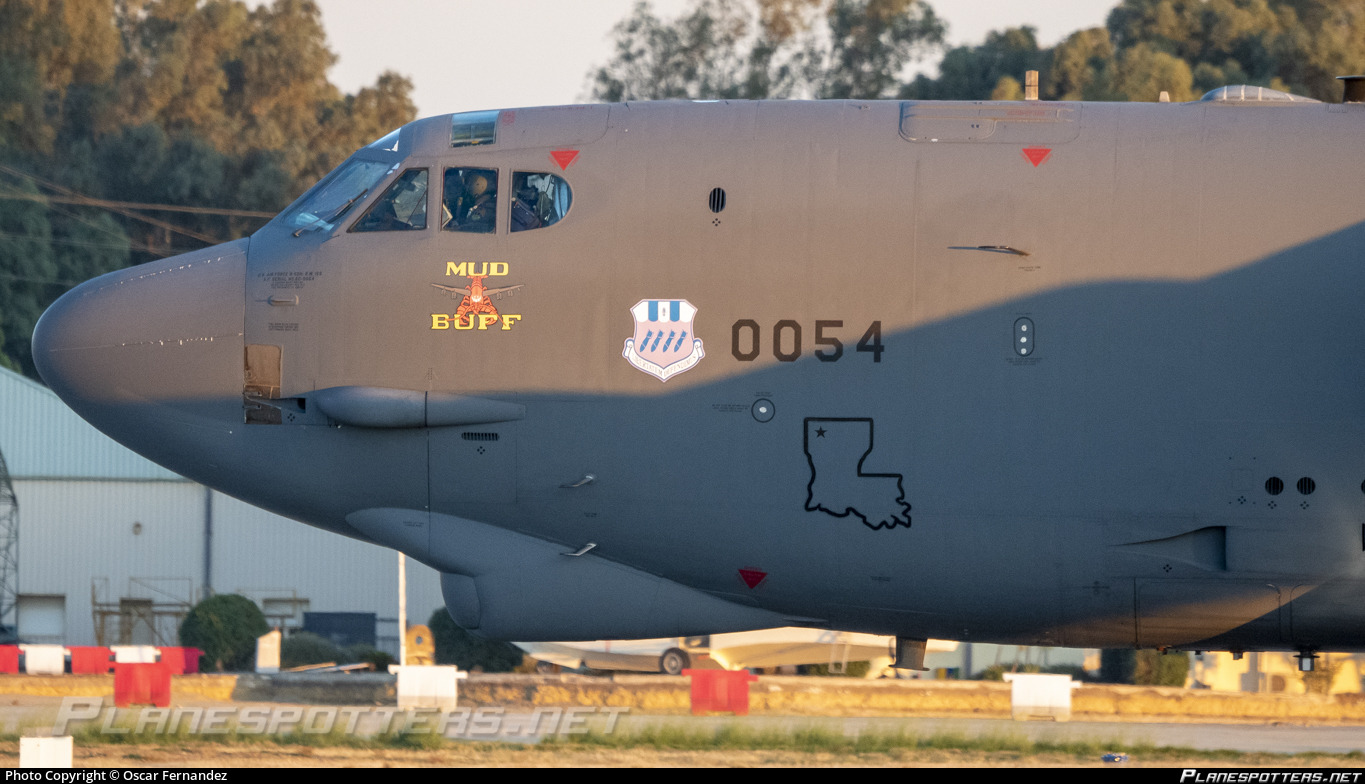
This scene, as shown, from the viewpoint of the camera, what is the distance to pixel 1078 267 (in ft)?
31.9

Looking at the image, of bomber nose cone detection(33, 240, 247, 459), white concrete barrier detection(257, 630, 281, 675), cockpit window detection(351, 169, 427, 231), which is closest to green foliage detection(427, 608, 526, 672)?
white concrete barrier detection(257, 630, 281, 675)

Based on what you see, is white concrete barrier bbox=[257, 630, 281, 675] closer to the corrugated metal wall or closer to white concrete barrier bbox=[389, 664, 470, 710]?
the corrugated metal wall

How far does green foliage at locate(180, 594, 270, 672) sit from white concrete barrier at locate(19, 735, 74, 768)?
2407 centimetres

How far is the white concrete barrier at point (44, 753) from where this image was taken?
12656 millimetres

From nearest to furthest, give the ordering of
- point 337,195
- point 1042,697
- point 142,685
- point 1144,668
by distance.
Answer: point 337,195, point 1042,697, point 142,685, point 1144,668

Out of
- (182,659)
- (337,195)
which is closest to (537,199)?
(337,195)

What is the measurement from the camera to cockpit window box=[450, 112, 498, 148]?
1038 centimetres

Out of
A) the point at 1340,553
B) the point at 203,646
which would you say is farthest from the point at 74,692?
the point at 1340,553

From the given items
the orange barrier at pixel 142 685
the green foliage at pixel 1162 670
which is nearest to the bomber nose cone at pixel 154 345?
the orange barrier at pixel 142 685

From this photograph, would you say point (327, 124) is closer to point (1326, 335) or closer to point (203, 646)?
Answer: point (203, 646)

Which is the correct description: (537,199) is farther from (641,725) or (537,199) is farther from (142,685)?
(142,685)

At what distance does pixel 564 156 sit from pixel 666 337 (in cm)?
148

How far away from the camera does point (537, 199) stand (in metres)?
10.2

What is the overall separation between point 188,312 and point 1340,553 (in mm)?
7898
